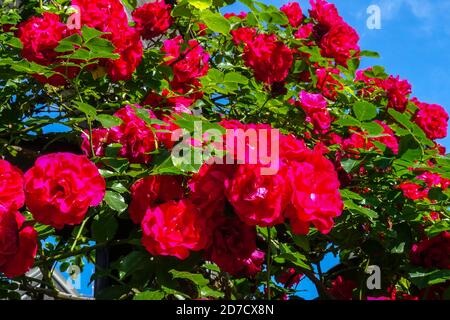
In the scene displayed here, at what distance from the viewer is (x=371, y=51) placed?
240 cm

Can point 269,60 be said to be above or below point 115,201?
above

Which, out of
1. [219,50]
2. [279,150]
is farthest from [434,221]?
[219,50]

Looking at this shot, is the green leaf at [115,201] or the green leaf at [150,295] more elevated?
the green leaf at [115,201]

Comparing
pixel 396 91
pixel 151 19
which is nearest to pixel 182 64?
pixel 151 19

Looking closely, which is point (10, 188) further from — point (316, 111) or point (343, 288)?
point (343, 288)

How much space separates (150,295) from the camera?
1147 millimetres

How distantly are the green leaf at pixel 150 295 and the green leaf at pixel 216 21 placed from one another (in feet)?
2.37

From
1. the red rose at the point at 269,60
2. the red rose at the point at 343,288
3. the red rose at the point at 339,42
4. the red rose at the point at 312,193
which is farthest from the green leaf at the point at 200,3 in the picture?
the red rose at the point at 343,288

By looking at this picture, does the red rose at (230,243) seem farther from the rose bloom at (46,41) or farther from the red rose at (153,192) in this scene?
the rose bloom at (46,41)

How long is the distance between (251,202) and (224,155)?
110mm

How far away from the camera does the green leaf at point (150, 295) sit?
1137 mm

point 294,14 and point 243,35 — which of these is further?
point 294,14

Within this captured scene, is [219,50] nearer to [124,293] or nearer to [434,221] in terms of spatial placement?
[434,221]

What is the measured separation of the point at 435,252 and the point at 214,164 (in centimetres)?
79
